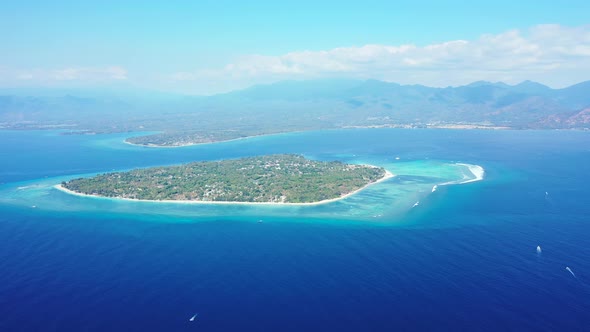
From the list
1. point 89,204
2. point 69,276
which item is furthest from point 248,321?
point 89,204

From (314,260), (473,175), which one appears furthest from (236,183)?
(473,175)

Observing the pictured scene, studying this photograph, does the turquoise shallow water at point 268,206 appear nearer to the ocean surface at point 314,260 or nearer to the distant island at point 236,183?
the ocean surface at point 314,260

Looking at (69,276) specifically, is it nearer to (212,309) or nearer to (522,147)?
(212,309)

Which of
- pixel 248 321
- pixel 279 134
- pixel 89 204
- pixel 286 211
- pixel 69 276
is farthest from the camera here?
pixel 279 134

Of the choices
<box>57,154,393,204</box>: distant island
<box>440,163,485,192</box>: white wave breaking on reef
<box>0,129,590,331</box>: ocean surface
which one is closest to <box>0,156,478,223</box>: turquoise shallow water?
<box>440,163,485,192</box>: white wave breaking on reef

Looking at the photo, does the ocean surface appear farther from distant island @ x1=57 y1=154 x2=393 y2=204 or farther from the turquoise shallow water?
distant island @ x1=57 y1=154 x2=393 y2=204

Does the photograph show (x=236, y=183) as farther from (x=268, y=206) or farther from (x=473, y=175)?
(x=473, y=175)
